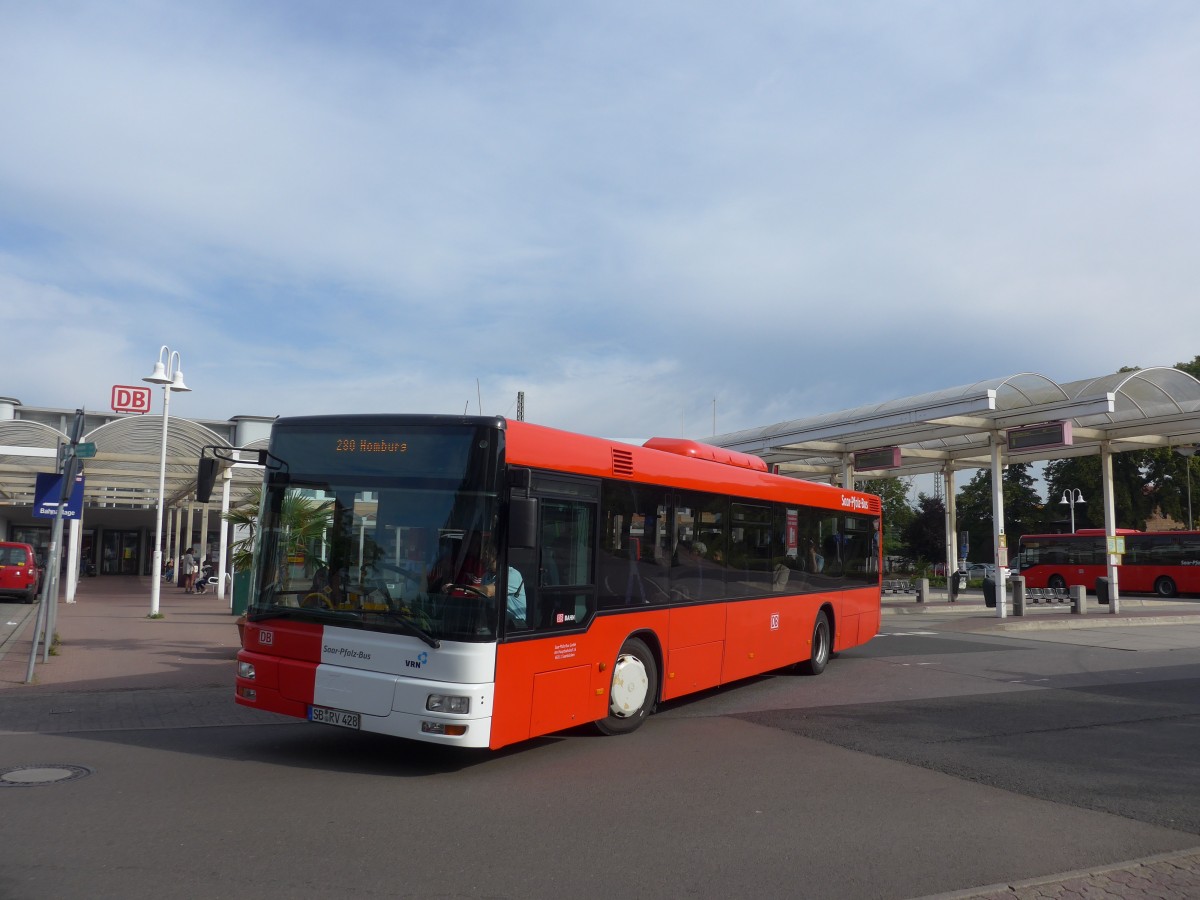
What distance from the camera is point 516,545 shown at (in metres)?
7.02

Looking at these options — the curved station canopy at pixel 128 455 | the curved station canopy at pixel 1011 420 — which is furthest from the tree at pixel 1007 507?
the curved station canopy at pixel 128 455

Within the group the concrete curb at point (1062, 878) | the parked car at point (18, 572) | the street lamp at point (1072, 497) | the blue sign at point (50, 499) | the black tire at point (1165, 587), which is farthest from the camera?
the street lamp at point (1072, 497)

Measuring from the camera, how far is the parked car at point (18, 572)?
1035 inches

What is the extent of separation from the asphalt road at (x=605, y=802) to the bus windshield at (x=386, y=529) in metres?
1.25

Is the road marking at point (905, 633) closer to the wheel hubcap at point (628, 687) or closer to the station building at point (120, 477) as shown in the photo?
the wheel hubcap at point (628, 687)

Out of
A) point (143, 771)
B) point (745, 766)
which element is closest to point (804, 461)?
point (745, 766)

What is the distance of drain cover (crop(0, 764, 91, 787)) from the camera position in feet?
22.6

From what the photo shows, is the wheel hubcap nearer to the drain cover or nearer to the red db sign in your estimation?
the drain cover

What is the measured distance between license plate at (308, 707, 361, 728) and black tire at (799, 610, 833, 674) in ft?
25.3

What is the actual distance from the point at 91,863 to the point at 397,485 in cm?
318

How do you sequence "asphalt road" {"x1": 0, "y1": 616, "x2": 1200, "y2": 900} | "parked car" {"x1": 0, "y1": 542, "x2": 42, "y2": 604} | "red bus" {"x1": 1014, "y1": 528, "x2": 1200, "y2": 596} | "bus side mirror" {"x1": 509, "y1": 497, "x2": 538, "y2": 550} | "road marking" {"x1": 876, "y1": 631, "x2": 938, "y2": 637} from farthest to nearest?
"red bus" {"x1": 1014, "y1": 528, "x2": 1200, "y2": 596} < "parked car" {"x1": 0, "y1": 542, "x2": 42, "y2": 604} < "road marking" {"x1": 876, "y1": 631, "x2": 938, "y2": 637} < "bus side mirror" {"x1": 509, "y1": 497, "x2": 538, "y2": 550} < "asphalt road" {"x1": 0, "y1": 616, "x2": 1200, "y2": 900}

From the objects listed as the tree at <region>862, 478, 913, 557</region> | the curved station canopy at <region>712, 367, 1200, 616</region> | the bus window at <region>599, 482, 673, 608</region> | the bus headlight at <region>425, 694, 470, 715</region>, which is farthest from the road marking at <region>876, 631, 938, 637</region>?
the tree at <region>862, 478, 913, 557</region>

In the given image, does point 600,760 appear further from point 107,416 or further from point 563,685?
point 107,416

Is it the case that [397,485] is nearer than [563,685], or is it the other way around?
[397,485]
